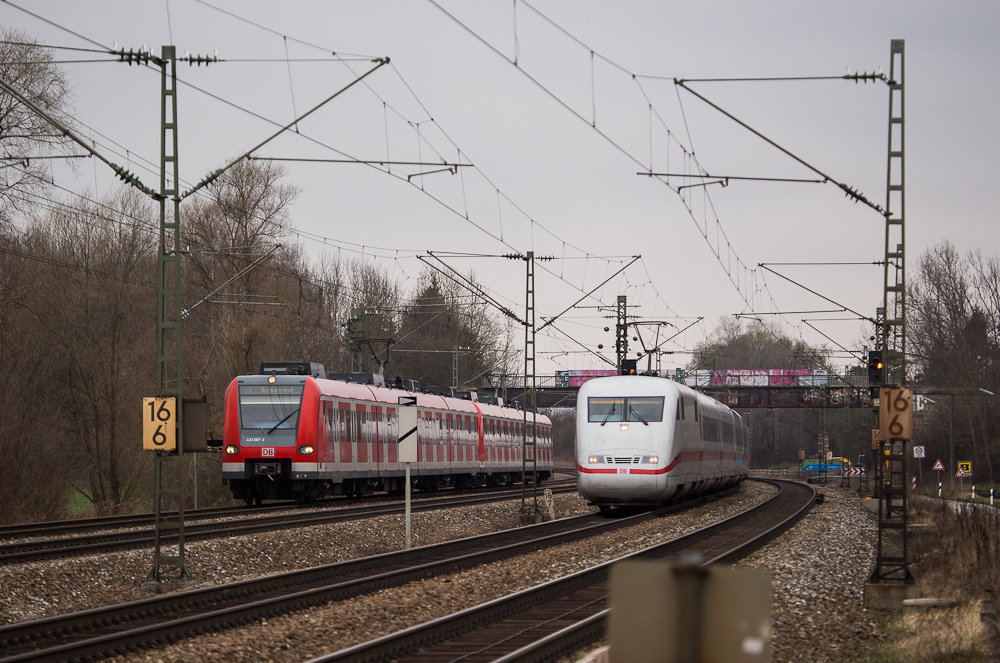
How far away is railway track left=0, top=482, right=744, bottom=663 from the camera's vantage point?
998 centimetres

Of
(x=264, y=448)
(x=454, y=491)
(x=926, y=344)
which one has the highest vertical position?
(x=926, y=344)

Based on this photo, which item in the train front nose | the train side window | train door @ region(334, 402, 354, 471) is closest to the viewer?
the train front nose

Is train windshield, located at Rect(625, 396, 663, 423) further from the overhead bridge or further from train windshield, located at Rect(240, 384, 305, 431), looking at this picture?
the overhead bridge

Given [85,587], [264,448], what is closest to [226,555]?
[85,587]

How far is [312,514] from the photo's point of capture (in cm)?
2527

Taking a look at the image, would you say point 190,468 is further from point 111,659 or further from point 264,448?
point 111,659

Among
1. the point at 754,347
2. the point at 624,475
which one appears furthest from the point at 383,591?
the point at 754,347

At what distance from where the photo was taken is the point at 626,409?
2738cm

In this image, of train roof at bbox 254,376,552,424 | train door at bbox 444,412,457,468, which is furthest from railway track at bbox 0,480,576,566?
train door at bbox 444,412,457,468

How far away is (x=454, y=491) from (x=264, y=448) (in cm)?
1660

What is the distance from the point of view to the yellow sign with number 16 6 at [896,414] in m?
13.1

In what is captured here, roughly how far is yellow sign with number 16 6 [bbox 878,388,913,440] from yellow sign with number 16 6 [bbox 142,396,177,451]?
30.0ft

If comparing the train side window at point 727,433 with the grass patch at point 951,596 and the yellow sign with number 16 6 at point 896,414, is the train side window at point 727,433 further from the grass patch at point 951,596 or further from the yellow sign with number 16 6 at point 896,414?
the yellow sign with number 16 6 at point 896,414

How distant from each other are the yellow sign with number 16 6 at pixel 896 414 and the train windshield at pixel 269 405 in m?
18.1
